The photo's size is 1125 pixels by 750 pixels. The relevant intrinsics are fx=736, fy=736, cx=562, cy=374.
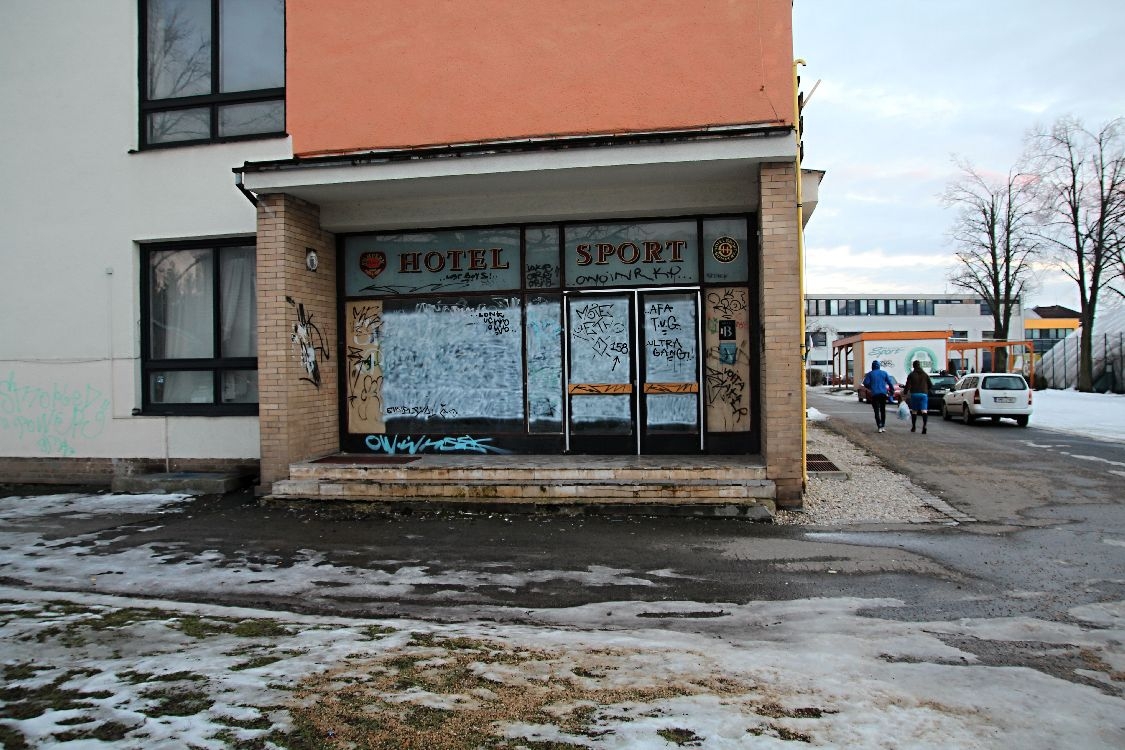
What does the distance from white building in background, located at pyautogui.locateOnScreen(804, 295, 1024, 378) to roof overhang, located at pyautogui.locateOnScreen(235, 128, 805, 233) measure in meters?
63.7

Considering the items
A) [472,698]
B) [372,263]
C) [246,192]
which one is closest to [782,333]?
[372,263]

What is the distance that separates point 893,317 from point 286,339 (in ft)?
263

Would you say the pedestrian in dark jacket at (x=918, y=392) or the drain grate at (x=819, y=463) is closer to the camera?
the drain grate at (x=819, y=463)

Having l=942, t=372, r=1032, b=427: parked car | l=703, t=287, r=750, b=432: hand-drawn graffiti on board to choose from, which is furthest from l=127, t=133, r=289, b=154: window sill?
l=942, t=372, r=1032, b=427: parked car

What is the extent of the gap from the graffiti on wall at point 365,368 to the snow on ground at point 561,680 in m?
5.30

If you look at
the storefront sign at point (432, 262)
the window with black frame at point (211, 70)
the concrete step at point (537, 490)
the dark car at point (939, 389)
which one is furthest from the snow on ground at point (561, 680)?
the dark car at point (939, 389)

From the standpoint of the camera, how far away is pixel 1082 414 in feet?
74.0

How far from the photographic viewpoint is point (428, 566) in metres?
6.32

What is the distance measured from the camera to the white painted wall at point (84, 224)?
1020 centimetres

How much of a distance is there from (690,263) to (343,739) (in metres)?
7.56

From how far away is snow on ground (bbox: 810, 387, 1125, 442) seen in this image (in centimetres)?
1802

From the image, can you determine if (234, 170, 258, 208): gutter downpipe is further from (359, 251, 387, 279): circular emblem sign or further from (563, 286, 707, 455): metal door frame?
(563, 286, 707, 455): metal door frame

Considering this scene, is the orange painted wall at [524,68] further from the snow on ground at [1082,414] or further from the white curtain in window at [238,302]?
the snow on ground at [1082,414]

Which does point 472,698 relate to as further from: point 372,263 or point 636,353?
point 372,263
